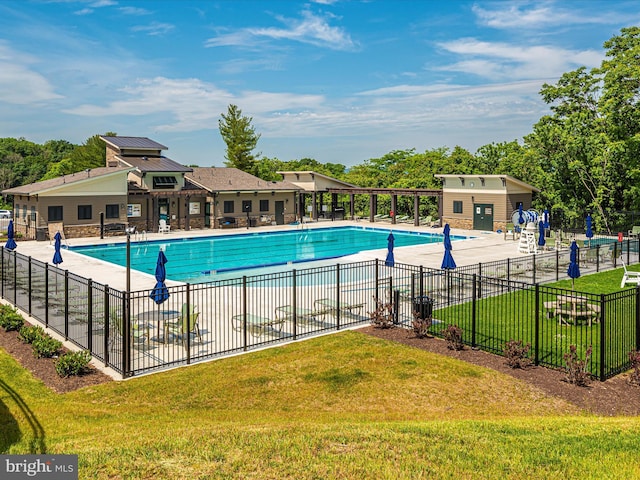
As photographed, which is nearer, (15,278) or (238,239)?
(15,278)

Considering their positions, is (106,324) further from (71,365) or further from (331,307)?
(331,307)

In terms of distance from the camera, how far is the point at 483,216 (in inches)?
1715

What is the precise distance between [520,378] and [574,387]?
963 millimetres

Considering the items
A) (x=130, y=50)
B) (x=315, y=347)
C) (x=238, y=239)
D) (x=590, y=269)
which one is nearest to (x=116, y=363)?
(x=315, y=347)

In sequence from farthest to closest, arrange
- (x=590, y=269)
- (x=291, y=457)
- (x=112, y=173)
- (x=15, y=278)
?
(x=112, y=173)
(x=590, y=269)
(x=15, y=278)
(x=291, y=457)

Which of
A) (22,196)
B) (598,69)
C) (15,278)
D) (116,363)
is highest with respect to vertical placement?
(598,69)

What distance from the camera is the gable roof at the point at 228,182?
4597cm

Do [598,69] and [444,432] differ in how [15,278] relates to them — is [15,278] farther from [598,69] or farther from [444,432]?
[598,69]

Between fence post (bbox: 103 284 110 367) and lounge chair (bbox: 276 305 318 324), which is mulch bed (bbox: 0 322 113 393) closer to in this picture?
fence post (bbox: 103 284 110 367)

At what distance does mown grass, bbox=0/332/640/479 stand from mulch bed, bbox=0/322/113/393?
25 cm

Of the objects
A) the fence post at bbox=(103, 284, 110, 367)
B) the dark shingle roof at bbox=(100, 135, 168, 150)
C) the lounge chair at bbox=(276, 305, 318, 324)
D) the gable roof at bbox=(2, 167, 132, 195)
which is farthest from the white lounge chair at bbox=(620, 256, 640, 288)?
the dark shingle roof at bbox=(100, 135, 168, 150)

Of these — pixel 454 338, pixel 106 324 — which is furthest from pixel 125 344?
pixel 454 338

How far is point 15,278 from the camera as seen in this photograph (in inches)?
682

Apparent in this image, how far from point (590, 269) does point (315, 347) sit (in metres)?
16.1
